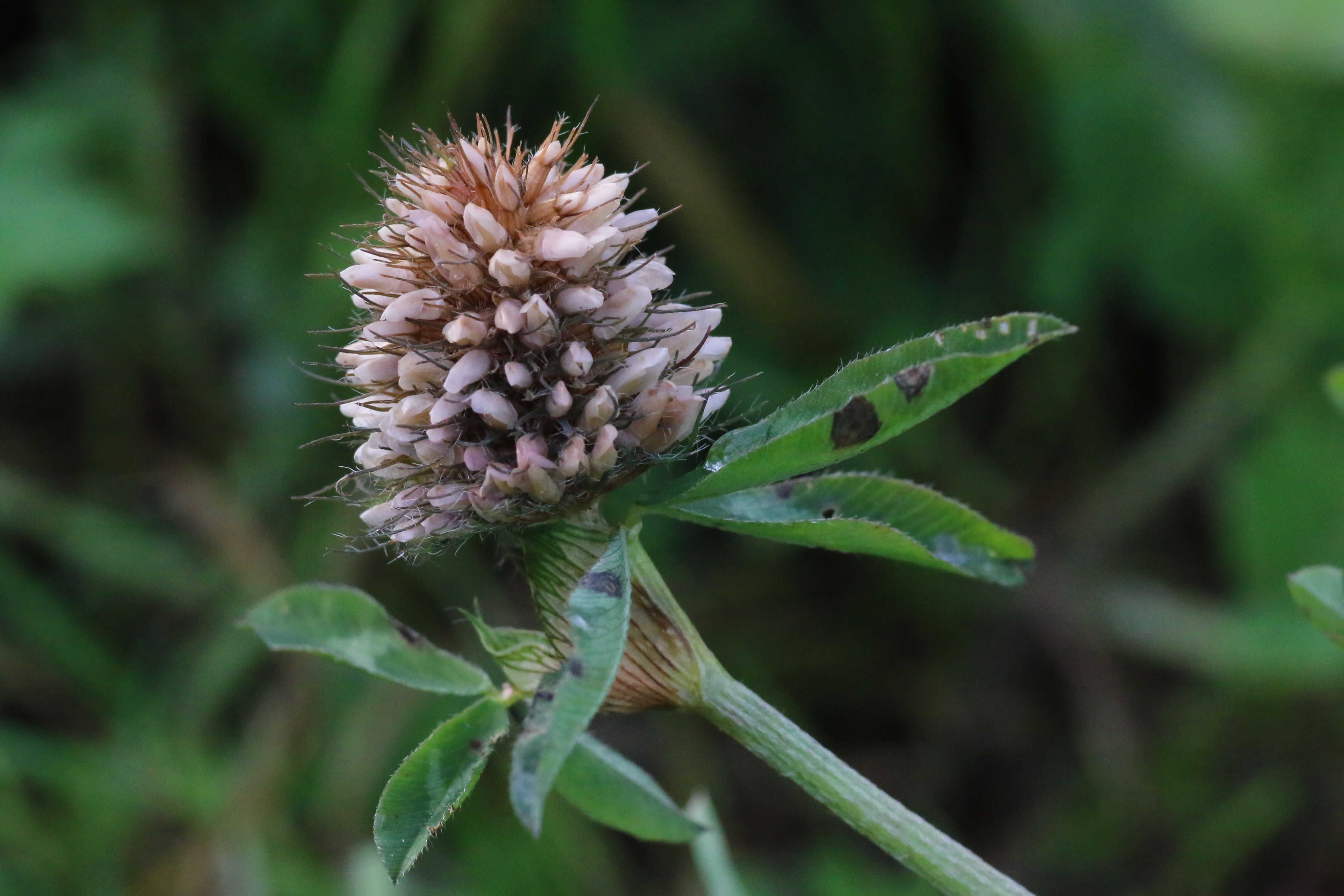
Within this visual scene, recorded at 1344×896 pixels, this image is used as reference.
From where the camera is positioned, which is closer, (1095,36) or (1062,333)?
(1062,333)

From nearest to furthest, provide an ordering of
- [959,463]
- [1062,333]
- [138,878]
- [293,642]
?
[1062,333] → [293,642] → [138,878] → [959,463]

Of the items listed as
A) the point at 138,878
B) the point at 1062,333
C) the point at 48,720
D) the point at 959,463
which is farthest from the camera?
the point at 959,463

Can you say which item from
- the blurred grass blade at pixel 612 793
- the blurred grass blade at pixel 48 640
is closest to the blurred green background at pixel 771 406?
the blurred grass blade at pixel 48 640

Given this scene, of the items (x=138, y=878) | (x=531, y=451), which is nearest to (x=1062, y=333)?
(x=531, y=451)

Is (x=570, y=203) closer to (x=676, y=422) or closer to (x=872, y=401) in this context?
(x=676, y=422)

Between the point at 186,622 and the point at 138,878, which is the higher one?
the point at 186,622

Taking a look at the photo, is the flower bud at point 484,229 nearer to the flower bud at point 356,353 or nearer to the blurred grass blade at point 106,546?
the flower bud at point 356,353

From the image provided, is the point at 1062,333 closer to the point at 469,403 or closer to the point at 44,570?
the point at 469,403
